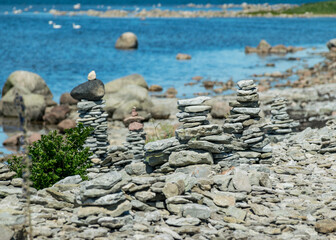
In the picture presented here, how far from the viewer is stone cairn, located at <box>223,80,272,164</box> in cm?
1450

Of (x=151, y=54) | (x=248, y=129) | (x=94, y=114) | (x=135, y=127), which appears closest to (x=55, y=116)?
(x=135, y=127)

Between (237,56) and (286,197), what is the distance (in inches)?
2173

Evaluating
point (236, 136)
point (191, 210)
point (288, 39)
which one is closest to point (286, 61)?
point (288, 39)

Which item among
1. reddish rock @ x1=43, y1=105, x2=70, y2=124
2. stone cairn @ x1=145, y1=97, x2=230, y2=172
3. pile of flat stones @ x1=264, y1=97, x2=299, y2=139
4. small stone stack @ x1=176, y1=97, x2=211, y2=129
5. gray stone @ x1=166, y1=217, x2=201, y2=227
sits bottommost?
reddish rock @ x1=43, y1=105, x2=70, y2=124

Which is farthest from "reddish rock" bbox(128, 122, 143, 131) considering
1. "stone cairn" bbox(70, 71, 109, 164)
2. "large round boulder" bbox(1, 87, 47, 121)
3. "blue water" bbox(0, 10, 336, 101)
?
"blue water" bbox(0, 10, 336, 101)

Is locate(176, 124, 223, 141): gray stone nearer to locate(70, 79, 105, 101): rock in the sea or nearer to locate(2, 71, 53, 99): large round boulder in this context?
locate(70, 79, 105, 101): rock in the sea

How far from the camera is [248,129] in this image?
572 inches

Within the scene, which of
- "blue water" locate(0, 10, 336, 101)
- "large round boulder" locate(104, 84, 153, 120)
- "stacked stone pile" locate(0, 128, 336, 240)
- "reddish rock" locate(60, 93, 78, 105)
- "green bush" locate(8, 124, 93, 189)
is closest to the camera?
Answer: "stacked stone pile" locate(0, 128, 336, 240)

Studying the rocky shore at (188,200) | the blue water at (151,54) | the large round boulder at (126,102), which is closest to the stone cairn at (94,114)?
the rocky shore at (188,200)

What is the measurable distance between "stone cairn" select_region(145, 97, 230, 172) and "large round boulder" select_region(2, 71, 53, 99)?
78.2 feet

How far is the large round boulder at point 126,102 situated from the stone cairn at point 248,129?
51.0ft

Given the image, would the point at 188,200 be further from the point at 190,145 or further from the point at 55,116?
the point at 55,116

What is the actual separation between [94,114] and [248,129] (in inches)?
218

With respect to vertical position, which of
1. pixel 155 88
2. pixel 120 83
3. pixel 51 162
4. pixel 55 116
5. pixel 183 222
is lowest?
pixel 155 88
